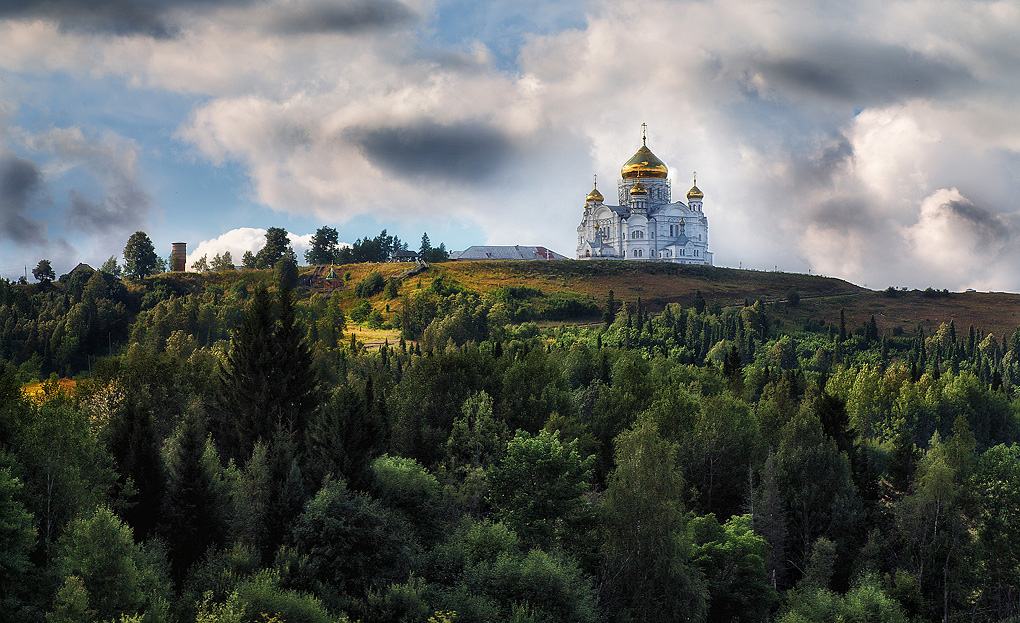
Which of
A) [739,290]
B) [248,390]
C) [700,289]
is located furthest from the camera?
[739,290]

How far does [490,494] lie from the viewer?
50750mm

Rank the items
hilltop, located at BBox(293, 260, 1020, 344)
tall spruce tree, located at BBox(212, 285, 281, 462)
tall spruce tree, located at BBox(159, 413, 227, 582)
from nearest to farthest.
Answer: tall spruce tree, located at BBox(159, 413, 227, 582) < tall spruce tree, located at BBox(212, 285, 281, 462) < hilltop, located at BBox(293, 260, 1020, 344)

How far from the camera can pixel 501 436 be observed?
6275 centimetres

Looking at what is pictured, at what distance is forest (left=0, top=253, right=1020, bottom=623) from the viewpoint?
1515 inches

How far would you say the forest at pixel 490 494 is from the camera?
38.5 metres

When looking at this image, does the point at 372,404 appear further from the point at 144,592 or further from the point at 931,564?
the point at 931,564

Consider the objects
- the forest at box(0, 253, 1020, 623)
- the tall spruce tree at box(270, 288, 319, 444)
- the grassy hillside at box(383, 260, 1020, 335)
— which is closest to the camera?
the forest at box(0, 253, 1020, 623)

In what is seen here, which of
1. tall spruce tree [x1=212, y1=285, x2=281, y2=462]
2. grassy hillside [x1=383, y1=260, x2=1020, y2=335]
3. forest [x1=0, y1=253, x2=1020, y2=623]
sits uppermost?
grassy hillside [x1=383, y1=260, x2=1020, y2=335]

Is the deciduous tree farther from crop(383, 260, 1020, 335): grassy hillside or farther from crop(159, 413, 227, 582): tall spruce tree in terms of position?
crop(159, 413, 227, 582): tall spruce tree

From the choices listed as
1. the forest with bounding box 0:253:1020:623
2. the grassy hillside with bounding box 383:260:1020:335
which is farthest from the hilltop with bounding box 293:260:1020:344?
the forest with bounding box 0:253:1020:623

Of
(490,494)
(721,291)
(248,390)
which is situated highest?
(721,291)

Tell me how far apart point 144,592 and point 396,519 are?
11.8m

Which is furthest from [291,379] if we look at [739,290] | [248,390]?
[739,290]

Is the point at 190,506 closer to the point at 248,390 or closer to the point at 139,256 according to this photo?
the point at 248,390
